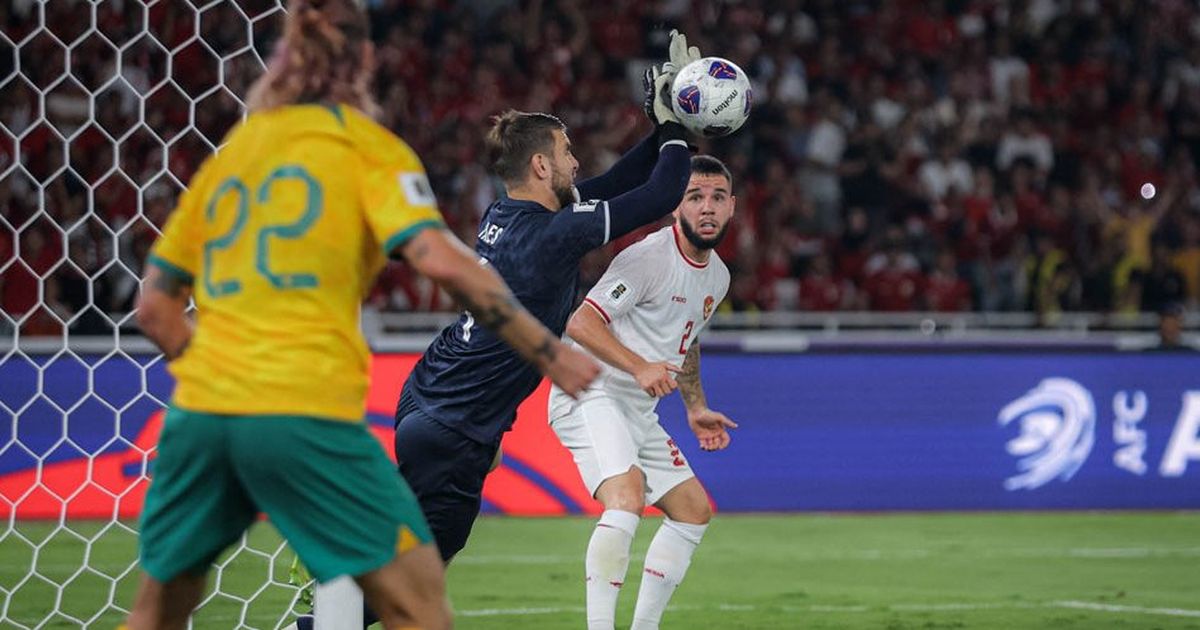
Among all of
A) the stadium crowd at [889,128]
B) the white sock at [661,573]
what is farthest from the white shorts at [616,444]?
the stadium crowd at [889,128]

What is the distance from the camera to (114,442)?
1177 cm

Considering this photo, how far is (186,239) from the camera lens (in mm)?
4348

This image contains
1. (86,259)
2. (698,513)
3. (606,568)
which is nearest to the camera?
(606,568)

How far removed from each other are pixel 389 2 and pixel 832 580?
11.0 m

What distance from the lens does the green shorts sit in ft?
13.4

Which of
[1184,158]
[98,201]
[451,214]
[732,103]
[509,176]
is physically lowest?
[98,201]

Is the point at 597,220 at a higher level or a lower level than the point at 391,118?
higher

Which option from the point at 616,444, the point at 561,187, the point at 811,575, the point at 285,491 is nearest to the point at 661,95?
the point at 561,187

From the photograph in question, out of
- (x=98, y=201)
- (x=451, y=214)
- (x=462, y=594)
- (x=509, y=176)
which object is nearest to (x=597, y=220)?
(x=509, y=176)

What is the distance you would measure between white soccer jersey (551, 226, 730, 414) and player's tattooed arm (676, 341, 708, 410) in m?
0.06

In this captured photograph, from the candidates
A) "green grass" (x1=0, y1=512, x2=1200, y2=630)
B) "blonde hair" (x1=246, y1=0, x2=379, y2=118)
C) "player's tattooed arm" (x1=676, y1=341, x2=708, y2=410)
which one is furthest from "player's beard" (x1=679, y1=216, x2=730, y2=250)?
"blonde hair" (x1=246, y1=0, x2=379, y2=118)

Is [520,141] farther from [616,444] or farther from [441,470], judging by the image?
[616,444]

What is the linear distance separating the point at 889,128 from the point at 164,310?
637 inches

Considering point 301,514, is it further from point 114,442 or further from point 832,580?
point 114,442
